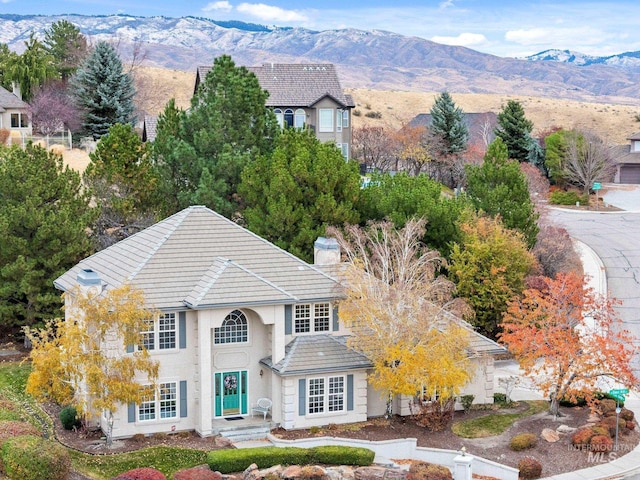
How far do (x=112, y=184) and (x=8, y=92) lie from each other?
33.6 meters

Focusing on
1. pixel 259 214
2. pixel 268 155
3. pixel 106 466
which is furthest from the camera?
pixel 268 155

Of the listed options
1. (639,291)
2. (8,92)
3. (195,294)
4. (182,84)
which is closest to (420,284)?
(195,294)

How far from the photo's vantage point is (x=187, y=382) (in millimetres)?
35438

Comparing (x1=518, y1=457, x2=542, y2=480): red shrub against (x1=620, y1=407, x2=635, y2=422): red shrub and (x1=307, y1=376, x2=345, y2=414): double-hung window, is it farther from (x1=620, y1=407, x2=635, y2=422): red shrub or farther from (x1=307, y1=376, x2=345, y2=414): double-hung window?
(x1=307, y1=376, x2=345, y2=414): double-hung window

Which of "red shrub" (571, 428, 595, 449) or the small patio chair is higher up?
the small patio chair

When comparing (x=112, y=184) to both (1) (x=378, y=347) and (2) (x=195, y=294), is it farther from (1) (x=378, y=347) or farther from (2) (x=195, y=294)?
(1) (x=378, y=347)

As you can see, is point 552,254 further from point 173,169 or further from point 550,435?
point 173,169

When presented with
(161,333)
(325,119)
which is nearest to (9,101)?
(325,119)

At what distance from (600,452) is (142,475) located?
54.1 feet

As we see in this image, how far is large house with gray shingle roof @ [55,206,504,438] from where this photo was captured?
114 feet

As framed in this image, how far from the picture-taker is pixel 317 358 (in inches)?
1414

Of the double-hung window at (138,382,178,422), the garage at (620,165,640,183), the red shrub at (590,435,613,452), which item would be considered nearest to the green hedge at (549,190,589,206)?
the garage at (620,165,640,183)

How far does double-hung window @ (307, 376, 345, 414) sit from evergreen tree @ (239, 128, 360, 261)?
10694 millimetres

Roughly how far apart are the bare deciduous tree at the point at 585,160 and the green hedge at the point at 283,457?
5553 cm
